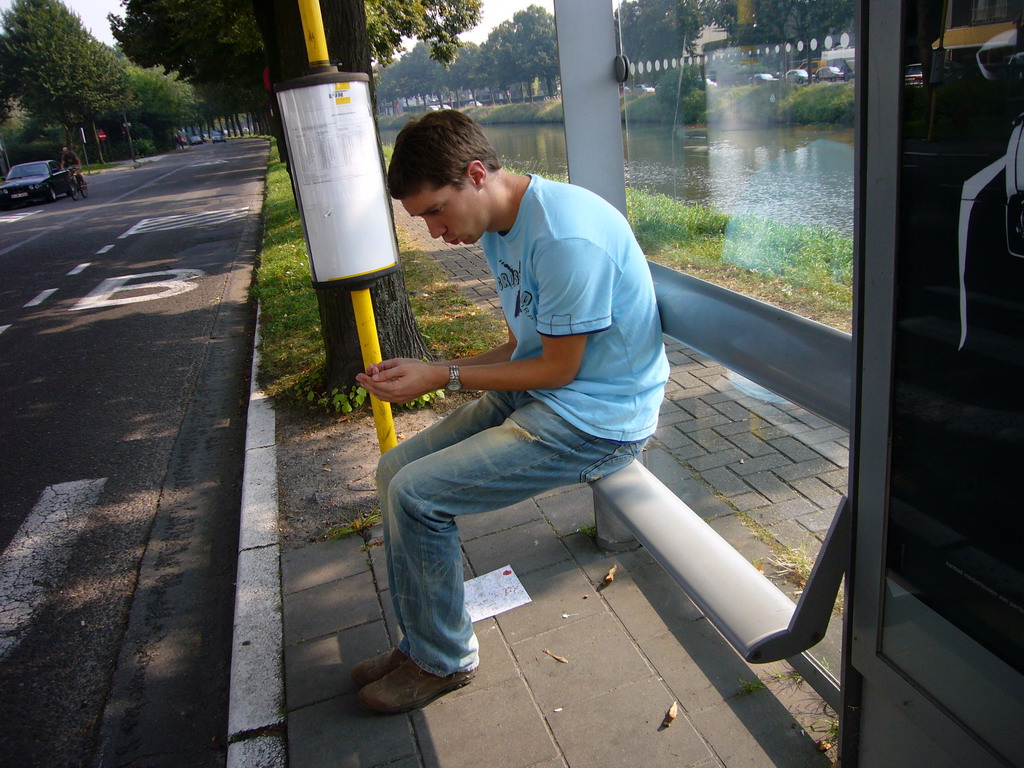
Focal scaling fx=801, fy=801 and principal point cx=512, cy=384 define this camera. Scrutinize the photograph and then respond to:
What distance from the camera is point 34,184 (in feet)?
87.8

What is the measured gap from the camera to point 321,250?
2.64 meters

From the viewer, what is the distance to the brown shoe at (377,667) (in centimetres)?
250

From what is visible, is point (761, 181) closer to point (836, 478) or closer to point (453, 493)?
point (453, 493)

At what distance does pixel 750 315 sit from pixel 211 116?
10391cm

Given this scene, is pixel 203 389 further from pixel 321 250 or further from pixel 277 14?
pixel 321 250

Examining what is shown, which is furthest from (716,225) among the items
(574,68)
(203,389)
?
(203,389)

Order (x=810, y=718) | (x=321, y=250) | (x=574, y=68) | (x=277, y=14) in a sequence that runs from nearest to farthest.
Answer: (x=810, y=718)
(x=321, y=250)
(x=574, y=68)
(x=277, y=14)

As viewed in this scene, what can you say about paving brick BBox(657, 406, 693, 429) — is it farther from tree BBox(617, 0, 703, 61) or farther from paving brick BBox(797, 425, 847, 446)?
tree BBox(617, 0, 703, 61)

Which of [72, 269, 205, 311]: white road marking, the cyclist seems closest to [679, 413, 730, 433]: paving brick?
[72, 269, 205, 311]: white road marking

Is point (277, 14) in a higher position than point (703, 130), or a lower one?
higher

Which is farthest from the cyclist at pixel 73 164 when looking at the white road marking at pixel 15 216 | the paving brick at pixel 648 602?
the paving brick at pixel 648 602

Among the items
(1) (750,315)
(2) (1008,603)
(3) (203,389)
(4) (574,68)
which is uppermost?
(4) (574,68)

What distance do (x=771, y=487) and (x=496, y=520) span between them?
1163mm

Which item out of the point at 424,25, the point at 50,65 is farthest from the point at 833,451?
the point at 50,65
